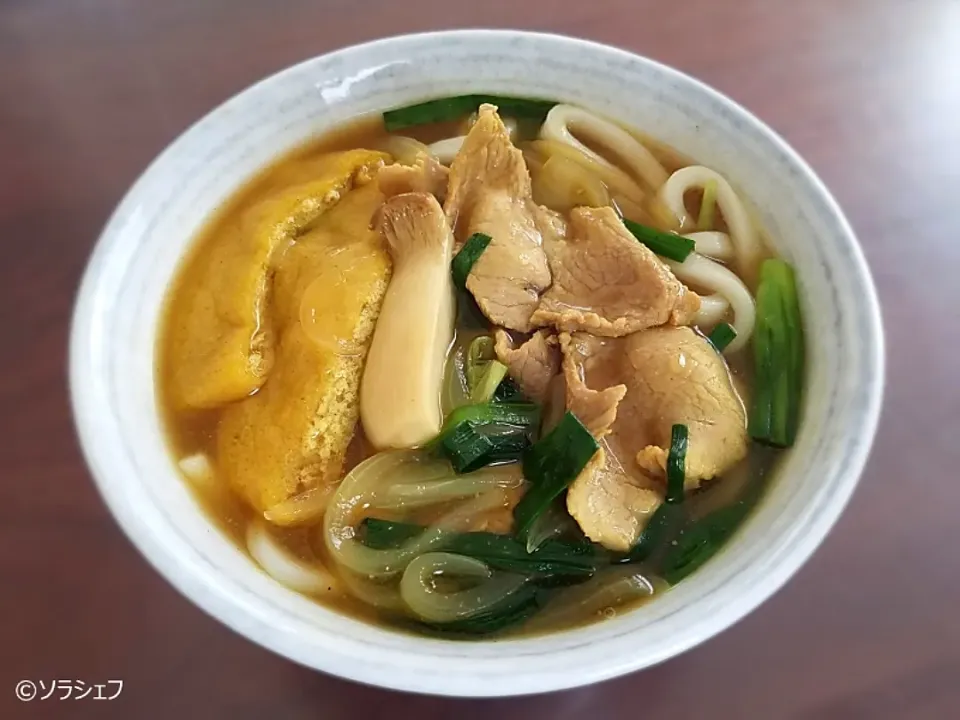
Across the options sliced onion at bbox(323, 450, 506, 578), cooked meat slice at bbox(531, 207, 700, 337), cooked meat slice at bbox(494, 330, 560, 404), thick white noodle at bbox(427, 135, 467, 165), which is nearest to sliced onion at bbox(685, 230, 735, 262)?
cooked meat slice at bbox(531, 207, 700, 337)

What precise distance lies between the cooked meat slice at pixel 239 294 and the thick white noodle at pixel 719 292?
2.07 feet

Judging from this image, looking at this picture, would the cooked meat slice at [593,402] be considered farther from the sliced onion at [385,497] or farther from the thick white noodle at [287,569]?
the thick white noodle at [287,569]

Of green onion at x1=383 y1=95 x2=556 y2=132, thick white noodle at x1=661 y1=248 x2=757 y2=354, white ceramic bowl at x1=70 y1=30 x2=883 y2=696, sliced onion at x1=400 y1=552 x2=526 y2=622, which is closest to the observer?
white ceramic bowl at x1=70 y1=30 x2=883 y2=696

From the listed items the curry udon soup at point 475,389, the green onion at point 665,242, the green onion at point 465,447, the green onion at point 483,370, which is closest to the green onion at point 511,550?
the curry udon soup at point 475,389

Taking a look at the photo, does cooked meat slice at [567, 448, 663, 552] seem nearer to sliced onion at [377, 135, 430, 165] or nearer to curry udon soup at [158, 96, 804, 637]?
curry udon soup at [158, 96, 804, 637]

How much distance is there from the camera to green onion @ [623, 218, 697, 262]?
1442 mm

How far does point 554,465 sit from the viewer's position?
1184 millimetres

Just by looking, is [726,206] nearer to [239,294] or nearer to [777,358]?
[777,358]

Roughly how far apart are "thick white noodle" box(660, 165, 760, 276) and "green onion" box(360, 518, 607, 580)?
0.62 m

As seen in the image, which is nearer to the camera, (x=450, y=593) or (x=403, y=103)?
(x=450, y=593)

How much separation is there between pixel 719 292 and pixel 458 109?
636 mm

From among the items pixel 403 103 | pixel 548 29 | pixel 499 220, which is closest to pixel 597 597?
pixel 499 220

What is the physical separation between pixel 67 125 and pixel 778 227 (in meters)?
1.62

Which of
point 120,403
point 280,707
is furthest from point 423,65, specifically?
point 280,707
